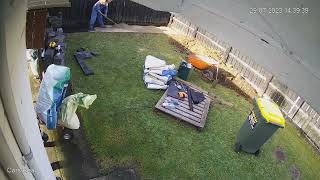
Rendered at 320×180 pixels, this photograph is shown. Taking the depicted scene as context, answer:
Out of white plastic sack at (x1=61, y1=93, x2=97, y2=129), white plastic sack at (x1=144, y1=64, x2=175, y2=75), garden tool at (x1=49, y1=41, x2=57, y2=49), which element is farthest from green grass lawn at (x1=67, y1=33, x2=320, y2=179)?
garden tool at (x1=49, y1=41, x2=57, y2=49)

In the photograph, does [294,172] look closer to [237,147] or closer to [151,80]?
[237,147]

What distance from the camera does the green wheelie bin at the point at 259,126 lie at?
706 centimetres

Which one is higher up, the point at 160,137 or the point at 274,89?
the point at 274,89

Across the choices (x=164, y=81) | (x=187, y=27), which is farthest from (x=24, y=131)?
(x=187, y=27)

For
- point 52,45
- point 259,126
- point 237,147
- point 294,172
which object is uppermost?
point 52,45

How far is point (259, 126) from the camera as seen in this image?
284 inches

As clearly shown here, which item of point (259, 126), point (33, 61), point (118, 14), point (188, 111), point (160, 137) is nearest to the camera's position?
point (259, 126)

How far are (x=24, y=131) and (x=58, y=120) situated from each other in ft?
8.79

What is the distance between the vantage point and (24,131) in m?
4.00

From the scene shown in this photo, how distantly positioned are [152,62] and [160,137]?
3194 millimetres

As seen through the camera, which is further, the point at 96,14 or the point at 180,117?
the point at 96,14

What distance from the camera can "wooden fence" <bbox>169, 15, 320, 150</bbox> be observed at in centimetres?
884

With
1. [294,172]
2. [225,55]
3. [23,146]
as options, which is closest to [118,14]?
[225,55]

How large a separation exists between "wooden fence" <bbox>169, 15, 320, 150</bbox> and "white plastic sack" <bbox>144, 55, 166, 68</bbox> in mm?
1677
